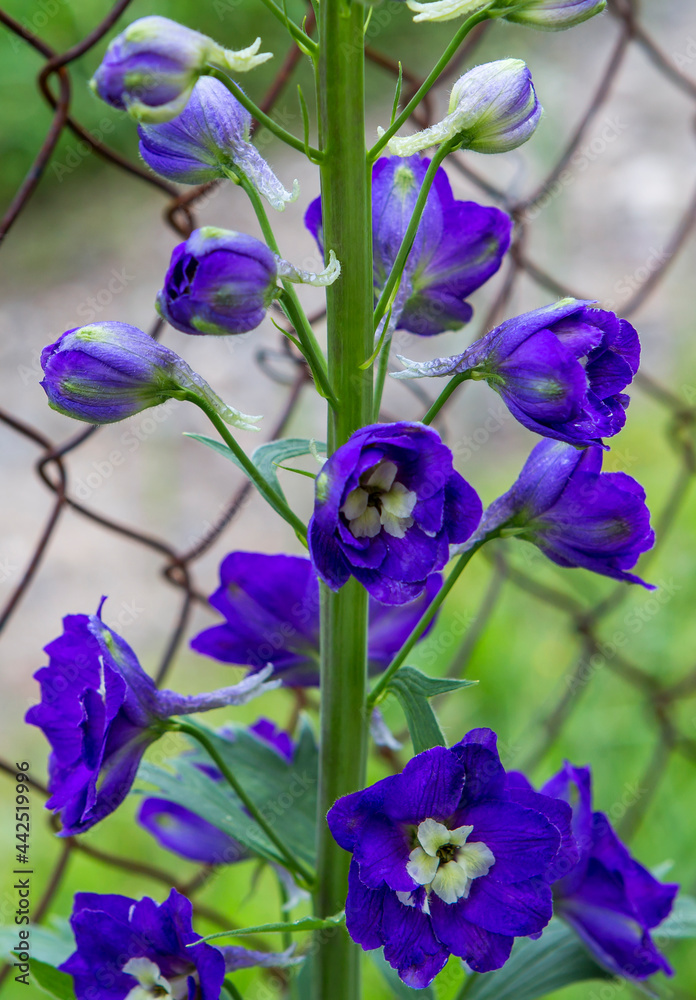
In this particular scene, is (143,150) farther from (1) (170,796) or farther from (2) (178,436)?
(2) (178,436)

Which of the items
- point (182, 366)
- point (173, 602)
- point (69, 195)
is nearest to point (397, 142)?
point (182, 366)

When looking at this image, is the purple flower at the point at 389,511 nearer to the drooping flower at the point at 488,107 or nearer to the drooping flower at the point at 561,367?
the drooping flower at the point at 561,367

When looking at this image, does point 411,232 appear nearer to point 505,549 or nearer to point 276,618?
point 276,618

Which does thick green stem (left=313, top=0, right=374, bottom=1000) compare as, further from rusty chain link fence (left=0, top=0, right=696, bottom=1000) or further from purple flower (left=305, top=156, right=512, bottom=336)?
rusty chain link fence (left=0, top=0, right=696, bottom=1000)

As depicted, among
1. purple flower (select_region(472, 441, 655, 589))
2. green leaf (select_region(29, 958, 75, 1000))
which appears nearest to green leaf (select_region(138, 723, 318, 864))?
green leaf (select_region(29, 958, 75, 1000))

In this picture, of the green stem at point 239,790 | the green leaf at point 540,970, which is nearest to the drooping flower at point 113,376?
the green stem at point 239,790

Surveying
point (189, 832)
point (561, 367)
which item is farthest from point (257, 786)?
point (561, 367)
